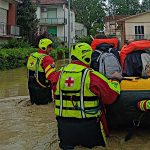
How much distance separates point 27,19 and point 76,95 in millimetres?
30533

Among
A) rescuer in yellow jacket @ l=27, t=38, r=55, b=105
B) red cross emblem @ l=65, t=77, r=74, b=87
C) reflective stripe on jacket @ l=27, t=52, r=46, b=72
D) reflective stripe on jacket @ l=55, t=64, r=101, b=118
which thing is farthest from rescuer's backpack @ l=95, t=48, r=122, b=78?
reflective stripe on jacket @ l=27, t=52, r=46, b=72

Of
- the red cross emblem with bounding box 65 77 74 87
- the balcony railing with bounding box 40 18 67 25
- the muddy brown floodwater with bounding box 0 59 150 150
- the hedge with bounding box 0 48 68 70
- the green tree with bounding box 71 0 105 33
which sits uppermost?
the green tree with bounding box 71 0 105 33

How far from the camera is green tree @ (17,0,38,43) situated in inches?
1336

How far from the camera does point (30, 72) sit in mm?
8578

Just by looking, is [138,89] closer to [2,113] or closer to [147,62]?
[147,62]

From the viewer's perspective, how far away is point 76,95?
15.4 feet

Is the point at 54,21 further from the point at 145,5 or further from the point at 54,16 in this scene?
the point at 145,5

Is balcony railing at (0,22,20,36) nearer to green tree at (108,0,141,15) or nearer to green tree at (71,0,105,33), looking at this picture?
green tree at (71,0,105,33)

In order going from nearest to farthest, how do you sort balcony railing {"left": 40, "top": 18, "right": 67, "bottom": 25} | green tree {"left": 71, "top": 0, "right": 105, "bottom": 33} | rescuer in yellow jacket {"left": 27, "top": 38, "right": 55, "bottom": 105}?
rescuer in yellow jacket {"left": 27, "top": 38, "right": 55, "bottom": 105} → balcony railing {"left": 40, "top": 18, "right": 67, "bottom": 25} → green tree {"left": 71, "top": 0, "right": 105, "bottom": 33}

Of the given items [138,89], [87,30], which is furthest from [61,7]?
[138,89]

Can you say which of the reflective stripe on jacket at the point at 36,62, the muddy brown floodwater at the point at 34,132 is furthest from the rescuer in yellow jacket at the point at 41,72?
the muddy brown floodwater at the point at 34,132

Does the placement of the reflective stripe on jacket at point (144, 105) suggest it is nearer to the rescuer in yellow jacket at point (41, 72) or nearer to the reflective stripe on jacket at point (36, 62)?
the rescuer in yellow jacket at point (41, 72)

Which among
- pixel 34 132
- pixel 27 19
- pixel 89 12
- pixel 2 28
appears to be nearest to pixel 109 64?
pixel 34 132

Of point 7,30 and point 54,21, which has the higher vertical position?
point 54,21
